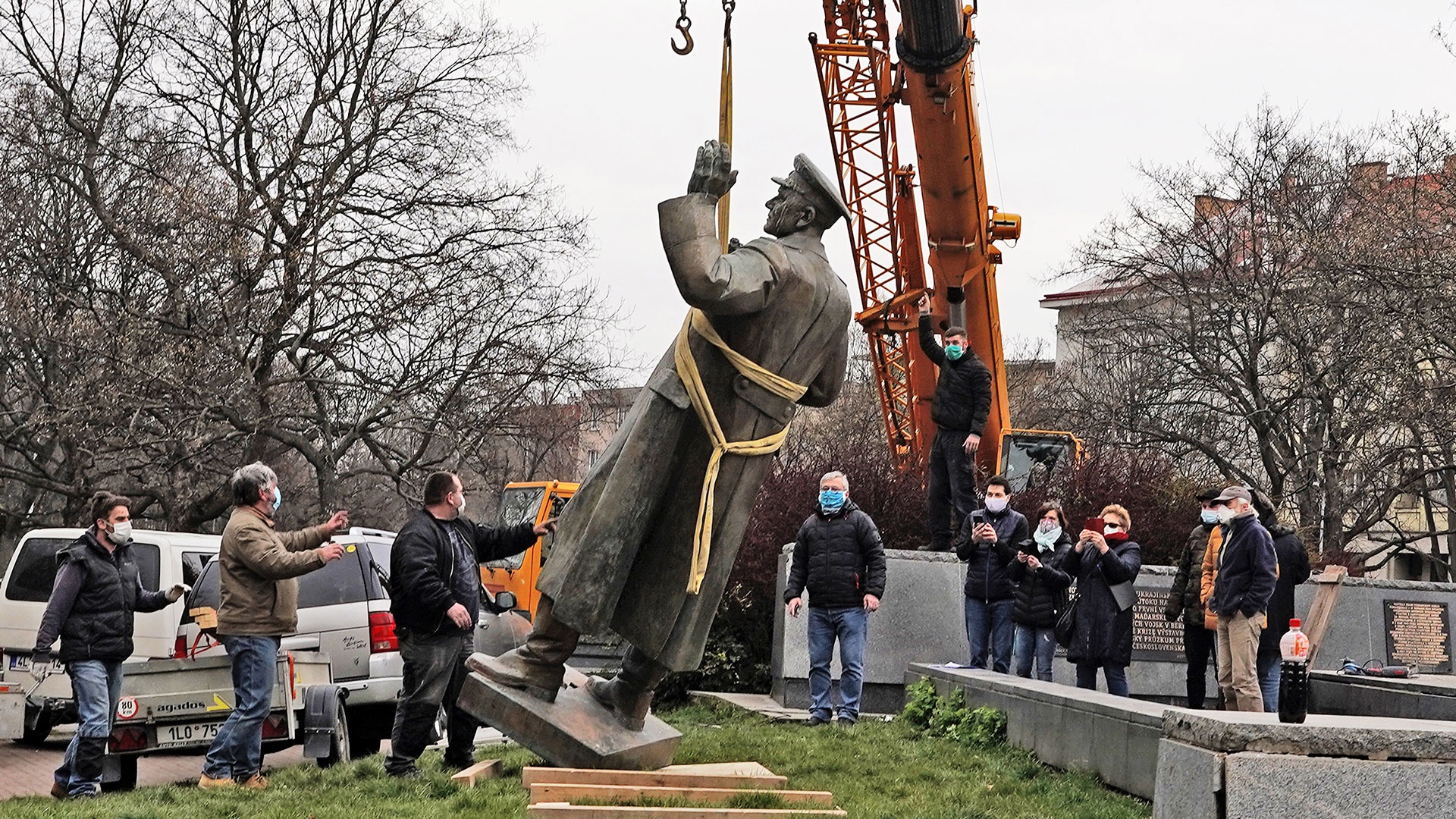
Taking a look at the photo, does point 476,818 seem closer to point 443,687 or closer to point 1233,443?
point 443,687

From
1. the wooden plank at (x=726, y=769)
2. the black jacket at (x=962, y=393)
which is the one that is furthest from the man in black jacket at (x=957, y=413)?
the wooden plank at (x=726, y=769)

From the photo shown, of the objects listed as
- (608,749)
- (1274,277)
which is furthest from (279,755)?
(1274,277)

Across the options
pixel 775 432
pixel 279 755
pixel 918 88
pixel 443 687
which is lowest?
pixel 279 755

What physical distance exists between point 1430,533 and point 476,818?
31743 mm

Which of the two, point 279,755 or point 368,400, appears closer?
point 279,755

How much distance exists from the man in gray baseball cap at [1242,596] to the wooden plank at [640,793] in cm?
497

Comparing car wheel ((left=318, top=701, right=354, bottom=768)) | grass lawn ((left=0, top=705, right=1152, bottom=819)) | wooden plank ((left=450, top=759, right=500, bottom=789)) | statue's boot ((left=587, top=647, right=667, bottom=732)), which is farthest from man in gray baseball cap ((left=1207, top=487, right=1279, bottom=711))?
car wheel ((left=318, top=701, right=354, bottom=768))

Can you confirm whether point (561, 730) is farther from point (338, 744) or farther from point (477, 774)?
point (338, 744)

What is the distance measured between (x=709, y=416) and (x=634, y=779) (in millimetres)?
1521

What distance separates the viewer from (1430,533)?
1337 inches

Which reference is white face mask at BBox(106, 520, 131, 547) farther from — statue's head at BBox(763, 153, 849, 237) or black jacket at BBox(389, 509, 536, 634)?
statue's head at BBox(763, 153, 849, 237)

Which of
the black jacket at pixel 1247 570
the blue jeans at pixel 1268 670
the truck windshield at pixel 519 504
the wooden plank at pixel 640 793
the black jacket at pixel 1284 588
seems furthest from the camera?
the truck windshield at pixel 519 504

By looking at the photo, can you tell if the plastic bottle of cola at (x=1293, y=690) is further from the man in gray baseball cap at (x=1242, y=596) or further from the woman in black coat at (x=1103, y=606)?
the woman in black coat at (x=1103, y=606)

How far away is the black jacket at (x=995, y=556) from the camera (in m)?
12.3
